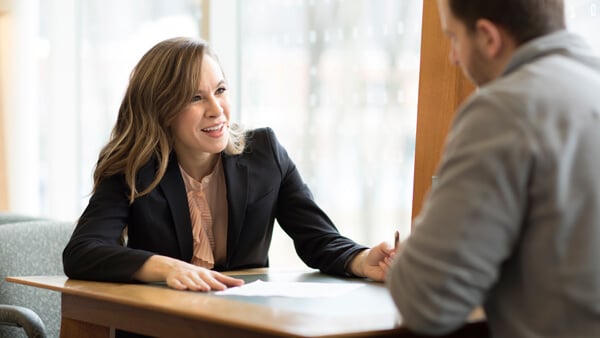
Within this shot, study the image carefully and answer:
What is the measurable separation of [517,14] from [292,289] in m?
0.91

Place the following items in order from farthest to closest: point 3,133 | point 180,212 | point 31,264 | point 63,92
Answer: point 3,133 < point 63,92 < point 31,264 < point 180,212

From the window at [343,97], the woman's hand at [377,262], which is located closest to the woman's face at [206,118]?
the woman's hand at [377,262]

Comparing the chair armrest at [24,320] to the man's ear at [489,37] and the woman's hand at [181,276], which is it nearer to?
the woman's hand at [181,276]

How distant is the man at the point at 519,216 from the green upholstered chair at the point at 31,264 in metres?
1.67

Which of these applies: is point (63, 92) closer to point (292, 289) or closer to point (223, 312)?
point (292, 289)

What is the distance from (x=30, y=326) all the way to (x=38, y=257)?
15.2 inches

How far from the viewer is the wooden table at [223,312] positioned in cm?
164

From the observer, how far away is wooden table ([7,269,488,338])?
1645mm

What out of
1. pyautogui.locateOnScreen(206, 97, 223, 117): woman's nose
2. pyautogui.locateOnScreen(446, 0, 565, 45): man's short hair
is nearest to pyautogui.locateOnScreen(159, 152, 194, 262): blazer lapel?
pyautogui.locateOnScreen(206, 97, 223, 117): woman's nose

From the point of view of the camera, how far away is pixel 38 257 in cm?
291

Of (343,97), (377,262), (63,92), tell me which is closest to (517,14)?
(377,262)

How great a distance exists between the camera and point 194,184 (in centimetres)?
266

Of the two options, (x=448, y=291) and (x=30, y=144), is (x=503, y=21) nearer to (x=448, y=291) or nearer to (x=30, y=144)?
(x=448, y=291)

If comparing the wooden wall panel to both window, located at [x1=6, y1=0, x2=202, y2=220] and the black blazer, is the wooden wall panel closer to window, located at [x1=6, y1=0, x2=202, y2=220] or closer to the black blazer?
window, located at [x1=6, y1=0, x2=202, y2=220]
